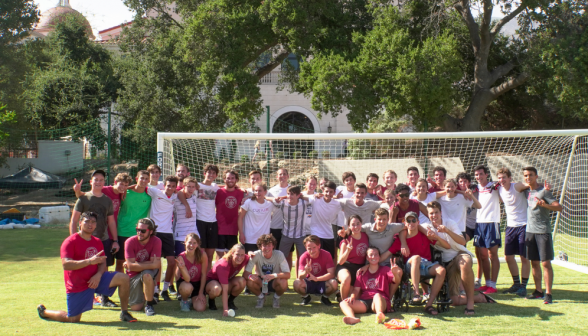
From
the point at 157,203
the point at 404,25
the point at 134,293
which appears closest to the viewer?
the point at 134,293

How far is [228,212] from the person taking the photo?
630 cm

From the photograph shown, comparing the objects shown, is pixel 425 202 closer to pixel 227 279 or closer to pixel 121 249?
pixel 227 279

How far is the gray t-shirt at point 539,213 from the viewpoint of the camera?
18.4 feet

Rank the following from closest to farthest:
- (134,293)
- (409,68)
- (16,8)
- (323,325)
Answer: (323,325), (134,293), (409,68), (16,8)

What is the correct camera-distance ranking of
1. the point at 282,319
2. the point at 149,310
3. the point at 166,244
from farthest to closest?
the point at 166,244 < the point at 149,310 < the point at 282,319

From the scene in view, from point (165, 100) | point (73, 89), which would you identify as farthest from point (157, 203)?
point (73, 89)

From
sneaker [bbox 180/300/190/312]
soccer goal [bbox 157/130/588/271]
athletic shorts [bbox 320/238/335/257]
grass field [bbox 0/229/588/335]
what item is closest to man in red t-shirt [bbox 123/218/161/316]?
grass field [bbox 0/229/588/335]

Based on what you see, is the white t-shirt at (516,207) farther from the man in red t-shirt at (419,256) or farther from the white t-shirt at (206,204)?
the white t-shirt at (206,204)

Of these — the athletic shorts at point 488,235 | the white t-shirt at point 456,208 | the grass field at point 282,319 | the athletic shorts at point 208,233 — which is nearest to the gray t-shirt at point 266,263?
the grass field at point 282,319

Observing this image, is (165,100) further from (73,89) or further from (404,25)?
(404,25)

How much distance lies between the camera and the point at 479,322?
4781mm

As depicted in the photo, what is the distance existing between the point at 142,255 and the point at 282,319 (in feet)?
5.52

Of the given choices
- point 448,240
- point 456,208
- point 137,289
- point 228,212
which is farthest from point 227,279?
point 456,208

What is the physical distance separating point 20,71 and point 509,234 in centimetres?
1969
